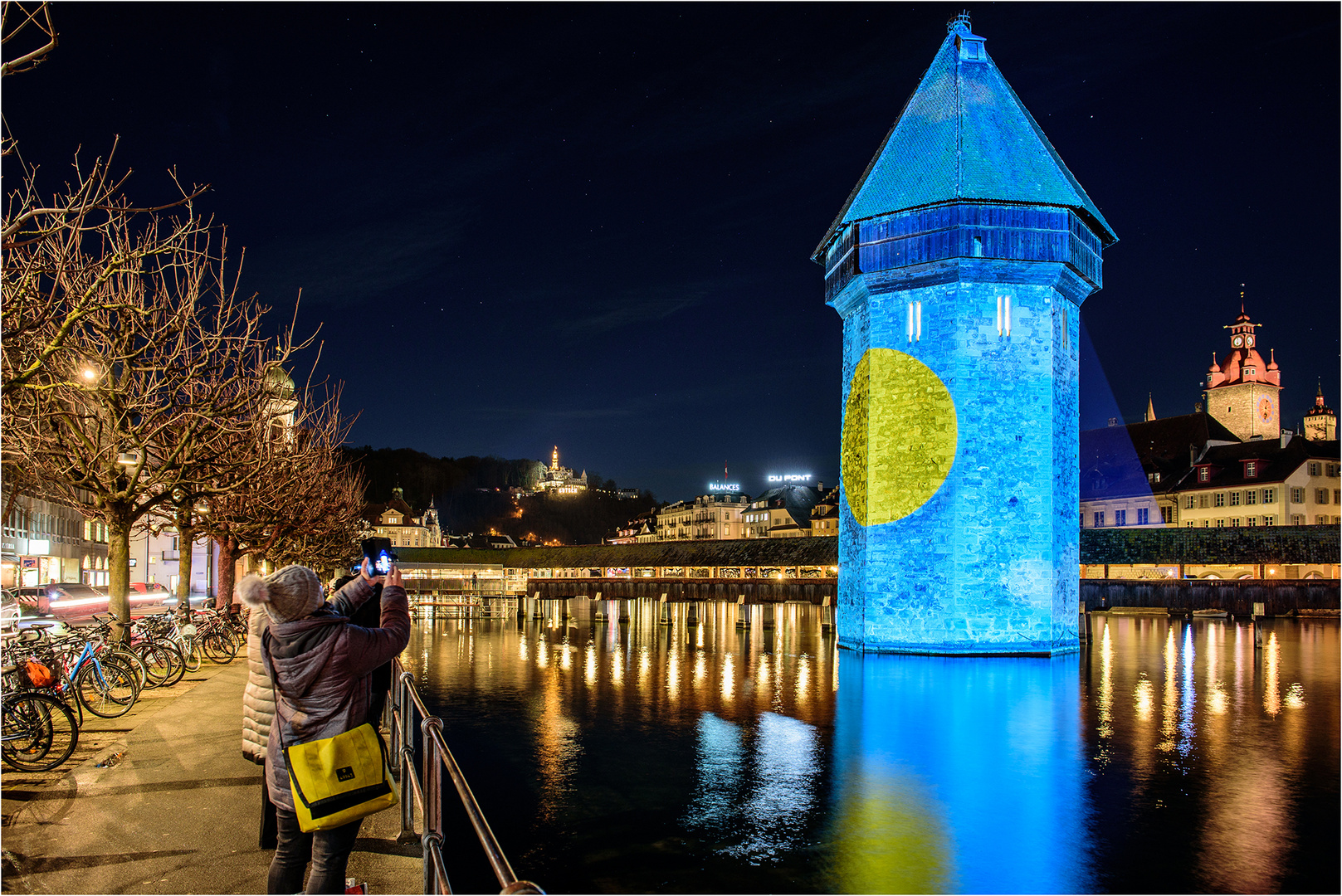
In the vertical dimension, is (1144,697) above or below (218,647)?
below

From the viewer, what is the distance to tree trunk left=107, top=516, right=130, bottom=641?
1431 centimetres

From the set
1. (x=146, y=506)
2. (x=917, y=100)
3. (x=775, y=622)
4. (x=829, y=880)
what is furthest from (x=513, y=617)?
(x=829, y=880)

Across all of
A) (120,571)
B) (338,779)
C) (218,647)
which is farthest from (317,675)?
(218,647)

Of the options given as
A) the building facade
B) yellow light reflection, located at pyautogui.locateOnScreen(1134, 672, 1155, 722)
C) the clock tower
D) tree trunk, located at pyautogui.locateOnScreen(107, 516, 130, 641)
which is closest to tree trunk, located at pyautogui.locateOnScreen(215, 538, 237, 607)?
the building facade

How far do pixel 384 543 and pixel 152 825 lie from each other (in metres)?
2.74

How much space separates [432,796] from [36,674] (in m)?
6.19

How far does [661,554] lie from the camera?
2788 inches

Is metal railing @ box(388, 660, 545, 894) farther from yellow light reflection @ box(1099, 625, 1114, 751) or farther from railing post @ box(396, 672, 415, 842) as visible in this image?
yellow light reflection @ box(1099, 625, 1114, 751)

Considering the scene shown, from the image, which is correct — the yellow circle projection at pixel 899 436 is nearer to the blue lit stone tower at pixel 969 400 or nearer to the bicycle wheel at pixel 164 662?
the blue lit stone tower at pixel 969 400

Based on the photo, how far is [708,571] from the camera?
6738 centimetres

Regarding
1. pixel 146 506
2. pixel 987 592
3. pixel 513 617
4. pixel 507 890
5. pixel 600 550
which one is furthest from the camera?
pixel 600 550

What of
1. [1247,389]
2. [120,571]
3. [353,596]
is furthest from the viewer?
[1247,389]

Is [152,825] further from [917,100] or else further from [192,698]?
[917,100]

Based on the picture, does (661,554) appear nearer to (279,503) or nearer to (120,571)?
(279,503)
